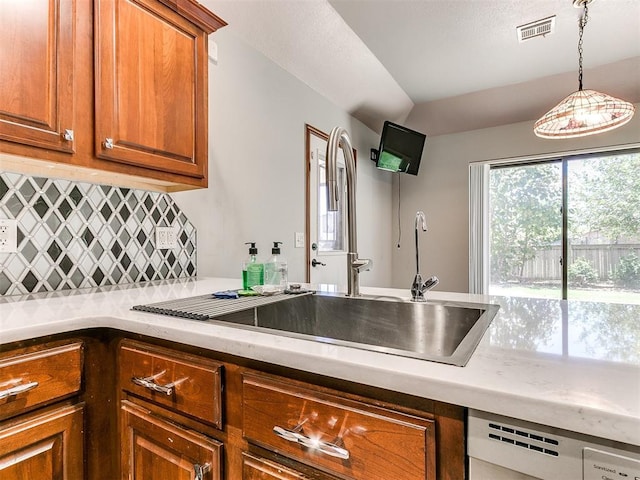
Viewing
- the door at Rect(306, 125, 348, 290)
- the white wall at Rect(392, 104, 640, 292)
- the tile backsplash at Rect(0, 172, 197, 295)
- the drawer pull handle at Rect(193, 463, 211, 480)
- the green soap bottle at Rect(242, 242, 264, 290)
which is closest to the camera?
the drawer pull handle at Rect(193, 463, 211, 480)

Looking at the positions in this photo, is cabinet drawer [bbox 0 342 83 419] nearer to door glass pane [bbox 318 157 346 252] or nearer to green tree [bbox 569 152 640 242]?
door glass pane [bbox 318 157 346 252]

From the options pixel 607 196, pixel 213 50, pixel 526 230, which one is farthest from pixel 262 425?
pixel 607 196

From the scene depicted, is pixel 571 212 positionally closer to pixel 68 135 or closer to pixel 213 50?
pixel 213 50

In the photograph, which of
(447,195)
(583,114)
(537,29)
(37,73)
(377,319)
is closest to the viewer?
(37,73)

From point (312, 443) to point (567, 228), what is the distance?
3.73 metres

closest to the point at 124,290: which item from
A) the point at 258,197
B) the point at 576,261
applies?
the point at 258,197

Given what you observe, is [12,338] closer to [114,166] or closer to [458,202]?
[114,166]

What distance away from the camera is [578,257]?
3410 mm

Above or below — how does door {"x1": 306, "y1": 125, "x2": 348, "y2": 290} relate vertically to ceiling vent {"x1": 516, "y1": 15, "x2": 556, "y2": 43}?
below

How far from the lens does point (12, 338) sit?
0.78m

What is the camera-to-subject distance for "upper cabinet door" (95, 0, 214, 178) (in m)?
1.20

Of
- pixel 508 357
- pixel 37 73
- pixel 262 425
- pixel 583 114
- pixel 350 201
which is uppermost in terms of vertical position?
pixel 583 114

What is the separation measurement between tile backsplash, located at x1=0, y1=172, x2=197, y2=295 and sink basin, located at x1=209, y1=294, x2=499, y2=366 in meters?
0.78

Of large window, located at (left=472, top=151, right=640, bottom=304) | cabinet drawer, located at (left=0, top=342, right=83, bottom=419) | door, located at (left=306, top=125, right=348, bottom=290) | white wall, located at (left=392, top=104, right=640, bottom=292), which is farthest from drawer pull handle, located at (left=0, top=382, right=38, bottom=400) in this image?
large window, located at (left=472, top=151, right=640, bottom=304)
